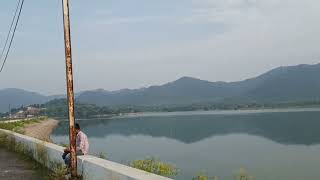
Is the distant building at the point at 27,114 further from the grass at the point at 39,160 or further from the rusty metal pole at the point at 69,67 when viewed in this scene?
the rusty metal pole at the point at 69,67

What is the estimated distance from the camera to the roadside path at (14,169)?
12.2 metres

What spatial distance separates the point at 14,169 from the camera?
13.7 m

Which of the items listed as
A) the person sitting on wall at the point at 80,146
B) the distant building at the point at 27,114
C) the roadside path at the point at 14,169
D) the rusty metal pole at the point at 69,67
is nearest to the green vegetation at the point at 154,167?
the person sitting on wall at the point at 80,146

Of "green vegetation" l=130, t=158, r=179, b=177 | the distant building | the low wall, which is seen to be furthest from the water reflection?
"green vegetation" l=130, t=158, r=179, b=177

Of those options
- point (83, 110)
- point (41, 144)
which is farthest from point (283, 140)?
point (83, 110)

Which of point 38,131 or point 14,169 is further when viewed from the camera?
point 38,131

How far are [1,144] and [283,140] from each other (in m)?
44.8

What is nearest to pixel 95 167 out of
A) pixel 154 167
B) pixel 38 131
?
pixel 154 167

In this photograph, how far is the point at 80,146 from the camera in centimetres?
1118

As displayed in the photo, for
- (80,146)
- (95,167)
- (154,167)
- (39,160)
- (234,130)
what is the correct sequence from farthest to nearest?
1. (234,130)
2. (39,160)
3. (154,167)
4. (80,146)
5. (95,167)

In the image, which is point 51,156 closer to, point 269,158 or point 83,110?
point 269,158

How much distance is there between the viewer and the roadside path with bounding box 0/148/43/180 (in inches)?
481

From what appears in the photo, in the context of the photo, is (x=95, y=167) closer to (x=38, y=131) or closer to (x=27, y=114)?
(x=38, y=131)

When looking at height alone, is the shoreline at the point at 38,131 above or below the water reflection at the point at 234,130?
above
